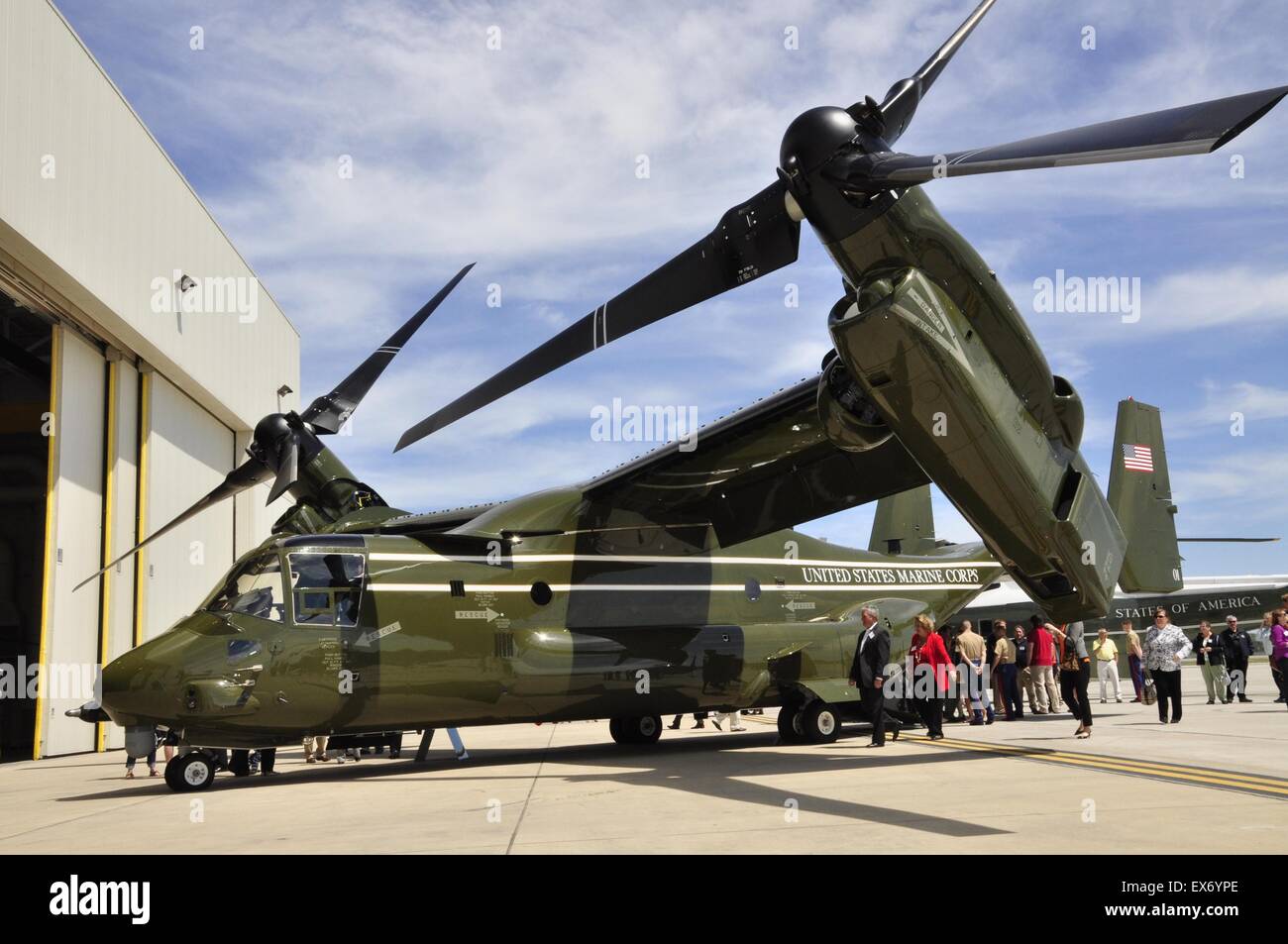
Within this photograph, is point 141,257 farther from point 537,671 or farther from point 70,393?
point 537,671

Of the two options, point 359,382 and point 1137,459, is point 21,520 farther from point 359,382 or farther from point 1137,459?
point 1137,459

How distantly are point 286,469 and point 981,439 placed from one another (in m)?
11.0

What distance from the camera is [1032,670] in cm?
1950

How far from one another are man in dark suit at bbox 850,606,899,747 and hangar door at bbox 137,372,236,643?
16.1 meters

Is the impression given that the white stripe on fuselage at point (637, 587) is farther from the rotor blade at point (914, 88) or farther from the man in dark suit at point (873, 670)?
the rotor blade at point (914, 88)

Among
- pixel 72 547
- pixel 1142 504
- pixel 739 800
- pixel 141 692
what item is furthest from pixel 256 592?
pixel 1142 504

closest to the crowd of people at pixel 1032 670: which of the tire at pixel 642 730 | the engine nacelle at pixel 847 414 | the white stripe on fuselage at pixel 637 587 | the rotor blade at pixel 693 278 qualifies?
the white stripe on fuselage at pixel 637 587

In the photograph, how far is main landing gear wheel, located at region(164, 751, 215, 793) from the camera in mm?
11430

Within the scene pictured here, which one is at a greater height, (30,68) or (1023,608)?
(30,68)

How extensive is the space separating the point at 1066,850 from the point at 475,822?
4.38m

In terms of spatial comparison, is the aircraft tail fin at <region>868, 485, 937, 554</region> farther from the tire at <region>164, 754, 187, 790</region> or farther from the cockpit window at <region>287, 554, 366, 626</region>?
the tire at <region>164, 754, 187, 790</region>

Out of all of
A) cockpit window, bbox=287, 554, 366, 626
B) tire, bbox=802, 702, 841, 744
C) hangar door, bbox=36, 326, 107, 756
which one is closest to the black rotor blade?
cockpit window, bbox=287, 554, 366, 626
